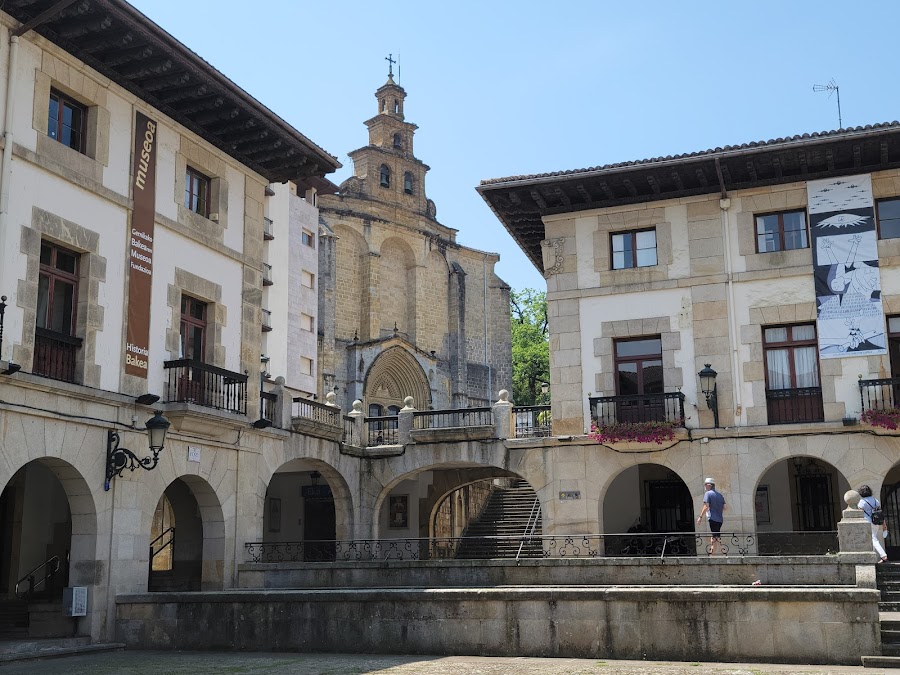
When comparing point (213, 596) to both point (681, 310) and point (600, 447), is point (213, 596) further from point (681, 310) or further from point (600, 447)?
point (681, 310)

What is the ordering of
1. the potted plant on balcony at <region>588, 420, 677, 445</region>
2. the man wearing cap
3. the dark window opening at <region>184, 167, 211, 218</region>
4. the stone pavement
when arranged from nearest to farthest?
the stone pavement, the man wearing cap, the dark window opening at <region>184, 167, 211, 218</region>, the potted plant on balcony at <region>588, 420, 677, 445</region>

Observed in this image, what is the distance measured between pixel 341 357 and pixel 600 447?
2251 cm

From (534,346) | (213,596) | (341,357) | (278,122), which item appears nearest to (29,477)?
(213,596)

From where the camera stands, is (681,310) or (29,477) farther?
(681,310)

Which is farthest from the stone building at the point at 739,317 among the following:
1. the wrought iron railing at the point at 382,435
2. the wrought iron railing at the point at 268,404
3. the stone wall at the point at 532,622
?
the stone wall at the point at 532,622

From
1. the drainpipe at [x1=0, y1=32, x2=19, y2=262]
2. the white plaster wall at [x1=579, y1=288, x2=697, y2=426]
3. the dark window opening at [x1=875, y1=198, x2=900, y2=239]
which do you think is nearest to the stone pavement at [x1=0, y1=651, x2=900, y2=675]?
the drainpipe at [x1=0, y1=32, x2=19, y2=262]

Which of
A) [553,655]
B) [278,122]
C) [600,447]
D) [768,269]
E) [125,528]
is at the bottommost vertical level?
[553,655]

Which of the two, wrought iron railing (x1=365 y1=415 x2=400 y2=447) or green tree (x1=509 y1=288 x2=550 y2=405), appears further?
green tree (x1=509 y1=288 x2=550 y2=405)

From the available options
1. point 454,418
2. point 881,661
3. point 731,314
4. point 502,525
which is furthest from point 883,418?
point 502,525

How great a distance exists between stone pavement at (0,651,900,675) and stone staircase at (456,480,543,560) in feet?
37.7

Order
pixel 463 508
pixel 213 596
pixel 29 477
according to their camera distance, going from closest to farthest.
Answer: pixel 213 596
pixel 29 477
pixel 463 508

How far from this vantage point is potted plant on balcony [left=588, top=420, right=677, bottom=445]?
2123 centimetres

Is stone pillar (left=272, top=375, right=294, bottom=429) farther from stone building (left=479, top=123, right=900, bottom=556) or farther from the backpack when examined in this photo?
the backpack

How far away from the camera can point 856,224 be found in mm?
21156
